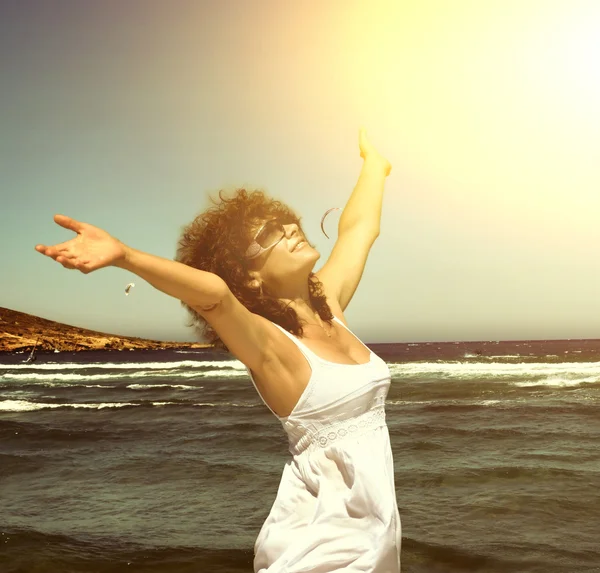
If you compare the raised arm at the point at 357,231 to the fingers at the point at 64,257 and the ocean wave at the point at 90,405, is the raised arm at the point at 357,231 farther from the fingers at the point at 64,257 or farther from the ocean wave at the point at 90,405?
the ocean wave at the point at 90,405

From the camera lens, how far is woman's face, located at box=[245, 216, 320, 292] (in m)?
2.51

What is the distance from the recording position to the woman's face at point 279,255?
99.0 inches

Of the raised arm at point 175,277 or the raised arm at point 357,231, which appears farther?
the raised arm at point 357,231

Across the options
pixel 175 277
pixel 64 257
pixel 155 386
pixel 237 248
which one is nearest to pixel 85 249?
pixel 64 257

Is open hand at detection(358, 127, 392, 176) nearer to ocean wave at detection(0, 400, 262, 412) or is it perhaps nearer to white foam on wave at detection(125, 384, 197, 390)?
ocean wave at detection(0, 400, 262, 412)

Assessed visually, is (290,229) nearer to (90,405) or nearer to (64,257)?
(64,257)

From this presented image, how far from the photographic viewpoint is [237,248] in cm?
253

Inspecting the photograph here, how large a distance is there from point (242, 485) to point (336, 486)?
737 centimetres

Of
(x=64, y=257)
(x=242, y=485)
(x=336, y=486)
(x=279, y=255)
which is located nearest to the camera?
(x=64, y=257)

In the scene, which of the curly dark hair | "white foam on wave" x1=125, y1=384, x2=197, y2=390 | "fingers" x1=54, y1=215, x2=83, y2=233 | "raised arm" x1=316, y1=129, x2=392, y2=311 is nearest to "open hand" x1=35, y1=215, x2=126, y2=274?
"fingers" x1=54, y1=215, x2=83, y2=233

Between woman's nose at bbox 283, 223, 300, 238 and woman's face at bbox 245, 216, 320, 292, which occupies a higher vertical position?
woman's nose at bbox 283, 223, 300, 238

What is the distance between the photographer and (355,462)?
229 centimetres

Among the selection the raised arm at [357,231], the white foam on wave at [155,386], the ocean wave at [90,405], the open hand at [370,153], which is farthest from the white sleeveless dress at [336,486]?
the white foam on wave at [155,386]

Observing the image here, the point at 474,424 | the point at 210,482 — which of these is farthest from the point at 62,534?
the point at 474,424
